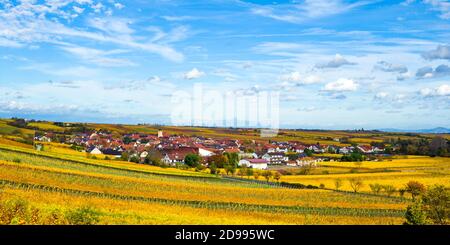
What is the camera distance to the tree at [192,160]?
82.1m

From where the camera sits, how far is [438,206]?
2145 centimetres

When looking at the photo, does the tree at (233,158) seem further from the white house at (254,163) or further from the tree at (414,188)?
the tree at (414,188)

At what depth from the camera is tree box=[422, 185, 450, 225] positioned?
21.1 metres

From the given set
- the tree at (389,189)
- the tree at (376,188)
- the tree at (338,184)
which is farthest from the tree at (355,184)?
the tree at (389,189)

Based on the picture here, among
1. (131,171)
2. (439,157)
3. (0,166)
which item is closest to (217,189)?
(131,171)

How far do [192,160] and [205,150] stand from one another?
12243 millimetres

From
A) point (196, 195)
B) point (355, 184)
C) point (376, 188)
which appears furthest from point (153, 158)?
point (196, 195)

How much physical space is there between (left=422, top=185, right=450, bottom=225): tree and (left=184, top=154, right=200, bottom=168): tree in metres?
61.9

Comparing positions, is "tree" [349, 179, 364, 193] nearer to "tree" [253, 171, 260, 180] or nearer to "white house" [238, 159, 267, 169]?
"tree" [253, 171, 260, 180]

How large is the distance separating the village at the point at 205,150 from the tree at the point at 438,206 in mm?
58768

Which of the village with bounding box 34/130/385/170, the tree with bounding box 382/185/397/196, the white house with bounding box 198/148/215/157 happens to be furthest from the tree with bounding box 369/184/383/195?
the white house with bounding box 198/148/215/157

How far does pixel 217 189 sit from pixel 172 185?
4.65m
